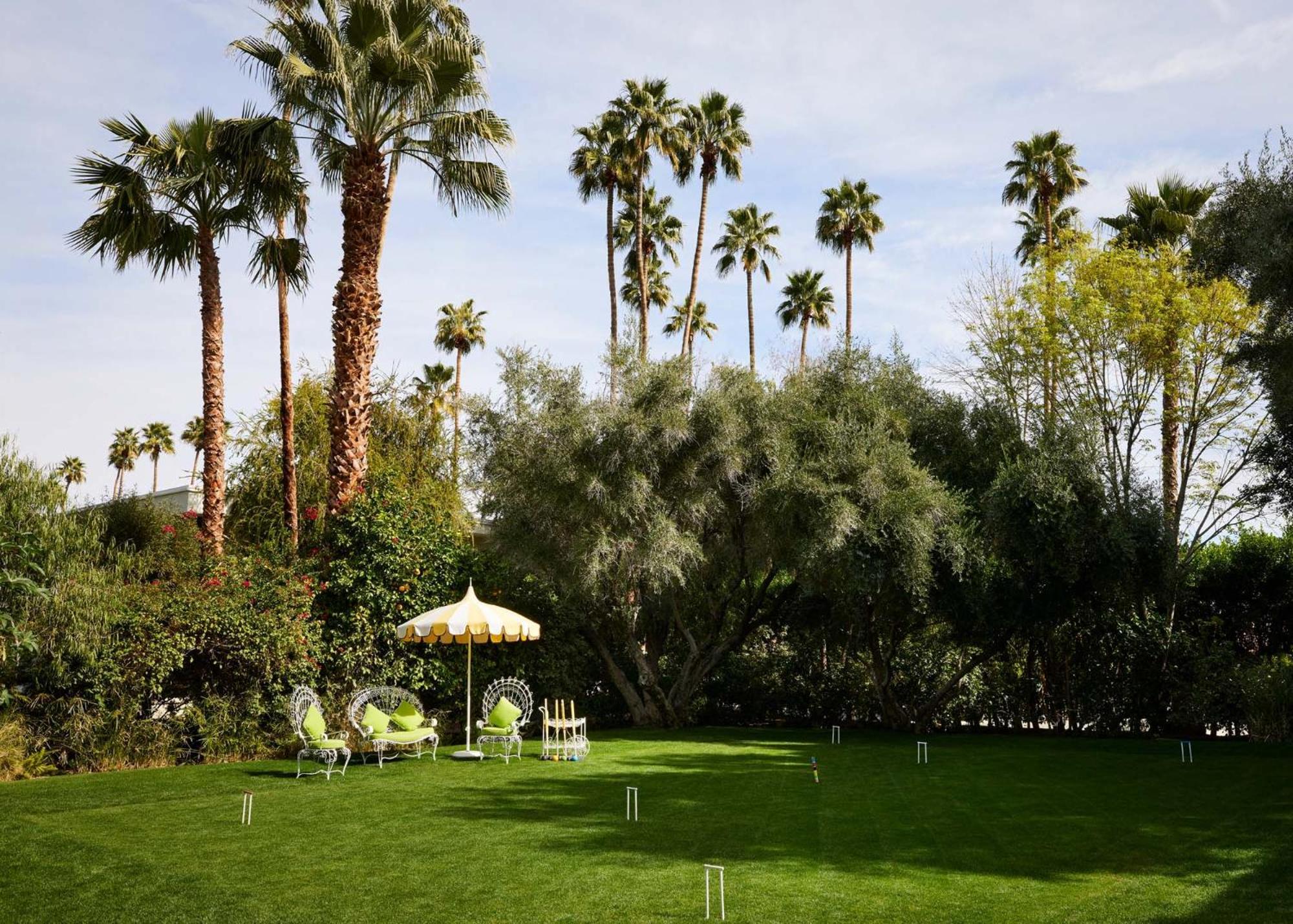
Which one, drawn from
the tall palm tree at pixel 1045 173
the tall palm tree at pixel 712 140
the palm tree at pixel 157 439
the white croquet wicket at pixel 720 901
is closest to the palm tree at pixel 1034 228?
the tall palm tree at pixel 1045 173

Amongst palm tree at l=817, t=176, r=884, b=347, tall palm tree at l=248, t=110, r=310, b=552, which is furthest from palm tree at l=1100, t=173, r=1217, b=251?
tall palm tree at l=248, t=110, r=310, b=552

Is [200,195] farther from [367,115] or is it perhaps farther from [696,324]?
[696,324]

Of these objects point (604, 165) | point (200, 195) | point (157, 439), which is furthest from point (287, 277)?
point (157, 439)

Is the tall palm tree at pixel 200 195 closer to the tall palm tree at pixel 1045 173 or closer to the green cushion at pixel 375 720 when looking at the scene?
the green cushion at pixel 375 720

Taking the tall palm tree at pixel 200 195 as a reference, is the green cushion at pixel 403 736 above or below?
below

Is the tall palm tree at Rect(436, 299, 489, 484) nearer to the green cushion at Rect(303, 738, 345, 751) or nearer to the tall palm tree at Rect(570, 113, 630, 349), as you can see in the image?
the tall palm tree at Rect(570, 113, 630, 349)

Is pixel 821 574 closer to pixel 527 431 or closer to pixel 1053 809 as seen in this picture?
pixel 527 431

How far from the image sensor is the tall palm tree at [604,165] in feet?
104

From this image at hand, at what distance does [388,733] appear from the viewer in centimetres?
1498

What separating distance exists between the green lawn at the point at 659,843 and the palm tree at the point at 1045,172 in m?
20.0

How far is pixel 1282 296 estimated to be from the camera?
1202 cm

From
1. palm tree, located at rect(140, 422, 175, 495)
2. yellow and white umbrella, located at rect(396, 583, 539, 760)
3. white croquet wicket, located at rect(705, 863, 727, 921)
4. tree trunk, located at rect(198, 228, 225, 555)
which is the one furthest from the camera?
palm tree, located at rect(140, 422, 175, 495)

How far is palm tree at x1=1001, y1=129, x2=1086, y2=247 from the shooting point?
29422 mm

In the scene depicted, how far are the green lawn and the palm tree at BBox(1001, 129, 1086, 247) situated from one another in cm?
2001
